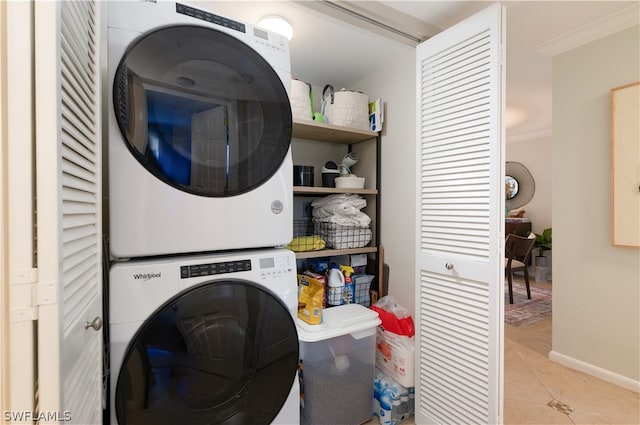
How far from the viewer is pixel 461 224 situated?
142 cm

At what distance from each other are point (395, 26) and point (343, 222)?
3.93 ft

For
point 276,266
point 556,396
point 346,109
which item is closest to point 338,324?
point 276,266

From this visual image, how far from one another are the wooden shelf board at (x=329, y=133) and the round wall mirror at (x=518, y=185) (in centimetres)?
459

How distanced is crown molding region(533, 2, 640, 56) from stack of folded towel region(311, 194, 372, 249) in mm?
1822

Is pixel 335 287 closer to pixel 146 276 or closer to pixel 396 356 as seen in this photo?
pixel 396 356

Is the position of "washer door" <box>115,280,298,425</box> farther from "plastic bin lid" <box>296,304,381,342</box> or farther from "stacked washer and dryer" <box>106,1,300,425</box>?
"plastic bin lid" <box>296,304,381,342</box>

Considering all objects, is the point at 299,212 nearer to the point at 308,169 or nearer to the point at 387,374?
the point at 308,169

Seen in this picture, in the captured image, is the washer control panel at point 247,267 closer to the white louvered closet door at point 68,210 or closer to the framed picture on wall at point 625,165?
the white louvered closet door at point 68,210

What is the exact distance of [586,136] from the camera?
2.11 meters

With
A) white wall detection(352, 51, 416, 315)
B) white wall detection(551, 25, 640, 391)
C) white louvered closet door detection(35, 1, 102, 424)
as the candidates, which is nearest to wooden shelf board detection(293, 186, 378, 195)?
white wall detection(352, 51, 416, 315)

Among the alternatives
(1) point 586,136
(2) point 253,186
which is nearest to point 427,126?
(2) point 253,186

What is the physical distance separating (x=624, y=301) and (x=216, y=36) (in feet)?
9.22

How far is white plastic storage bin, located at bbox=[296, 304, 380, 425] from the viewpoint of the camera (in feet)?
4.63

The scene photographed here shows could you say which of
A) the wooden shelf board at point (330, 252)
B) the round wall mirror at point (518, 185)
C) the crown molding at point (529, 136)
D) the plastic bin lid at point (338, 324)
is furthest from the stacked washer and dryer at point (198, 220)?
the round wall mirror at point (518, 185)
